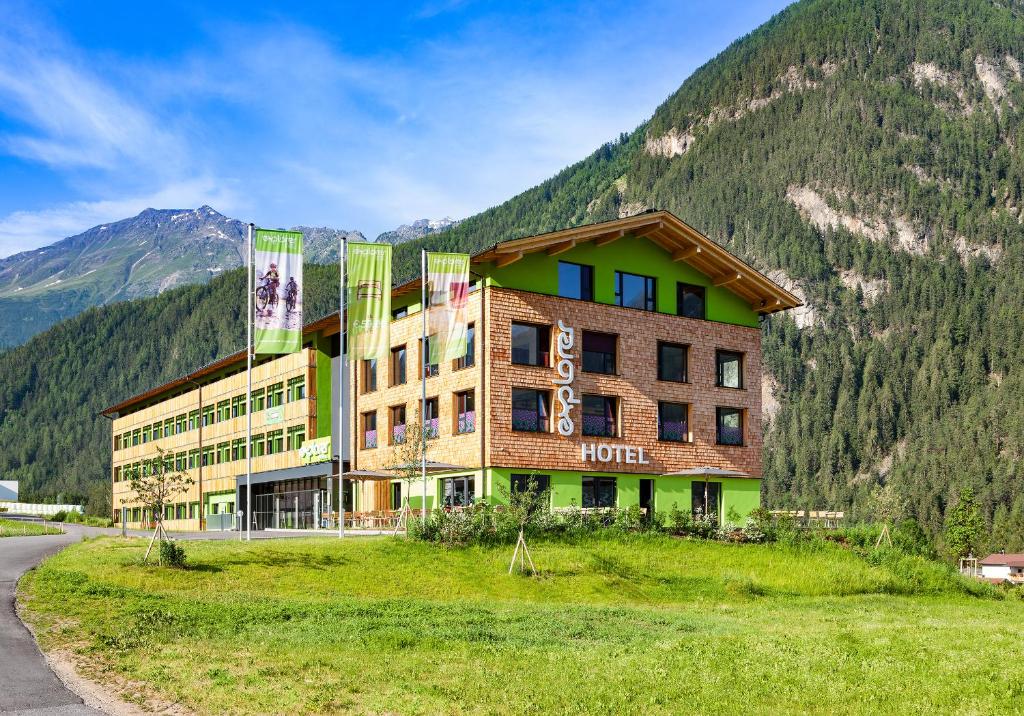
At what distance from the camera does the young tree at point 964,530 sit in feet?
625

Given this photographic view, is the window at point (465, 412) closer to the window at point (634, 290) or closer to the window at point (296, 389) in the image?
the window at point (634, 290)

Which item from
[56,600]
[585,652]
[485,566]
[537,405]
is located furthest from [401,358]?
[585,652]

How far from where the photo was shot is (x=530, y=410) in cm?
5153

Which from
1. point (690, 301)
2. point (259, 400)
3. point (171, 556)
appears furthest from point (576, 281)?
point (259, 400)

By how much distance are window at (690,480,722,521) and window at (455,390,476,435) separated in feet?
42.8

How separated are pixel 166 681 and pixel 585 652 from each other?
7.18 metres

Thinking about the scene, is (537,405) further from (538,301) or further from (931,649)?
→ (931,649)

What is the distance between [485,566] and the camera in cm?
3506

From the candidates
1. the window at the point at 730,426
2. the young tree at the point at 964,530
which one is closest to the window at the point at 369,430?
the window at the point at 730,426

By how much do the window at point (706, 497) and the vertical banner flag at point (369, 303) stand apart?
818 inches

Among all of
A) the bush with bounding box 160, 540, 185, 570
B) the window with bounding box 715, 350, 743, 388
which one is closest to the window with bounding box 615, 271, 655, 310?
the window with bounding box 715, 350, 743, 388

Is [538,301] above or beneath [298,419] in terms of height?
above

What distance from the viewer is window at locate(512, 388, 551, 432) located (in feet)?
168

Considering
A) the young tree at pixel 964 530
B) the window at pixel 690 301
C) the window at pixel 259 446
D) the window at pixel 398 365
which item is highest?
the window at pixel 690 301
